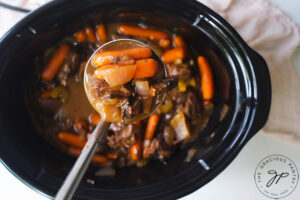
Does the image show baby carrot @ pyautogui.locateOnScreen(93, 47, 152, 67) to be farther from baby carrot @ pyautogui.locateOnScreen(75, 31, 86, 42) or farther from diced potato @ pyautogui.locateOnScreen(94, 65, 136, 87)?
baby carrot @ pyautogui.locateOnScreen(75, 31, 86, 42)

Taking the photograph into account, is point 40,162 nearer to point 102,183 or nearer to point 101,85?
point 102,183

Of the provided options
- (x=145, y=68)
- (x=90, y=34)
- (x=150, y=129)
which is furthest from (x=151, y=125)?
(x=90, y=34)

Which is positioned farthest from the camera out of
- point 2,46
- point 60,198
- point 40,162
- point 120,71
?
point 40,162

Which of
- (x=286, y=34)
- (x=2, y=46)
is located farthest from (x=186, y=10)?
(x=2, y=46)

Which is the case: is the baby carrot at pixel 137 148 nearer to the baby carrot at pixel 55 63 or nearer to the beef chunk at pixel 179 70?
the beef chunk at pixel 179 70

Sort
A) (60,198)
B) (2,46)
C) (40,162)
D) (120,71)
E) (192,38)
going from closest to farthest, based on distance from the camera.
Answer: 1. (60,198)
2. (120,71)
3. (2,46)
4. (40,162)
5. (192,38)

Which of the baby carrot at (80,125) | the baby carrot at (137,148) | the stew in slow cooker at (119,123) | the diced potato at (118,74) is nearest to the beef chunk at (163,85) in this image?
the diced potato at (118,74)

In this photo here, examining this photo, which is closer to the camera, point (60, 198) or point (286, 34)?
point (60, 198)
